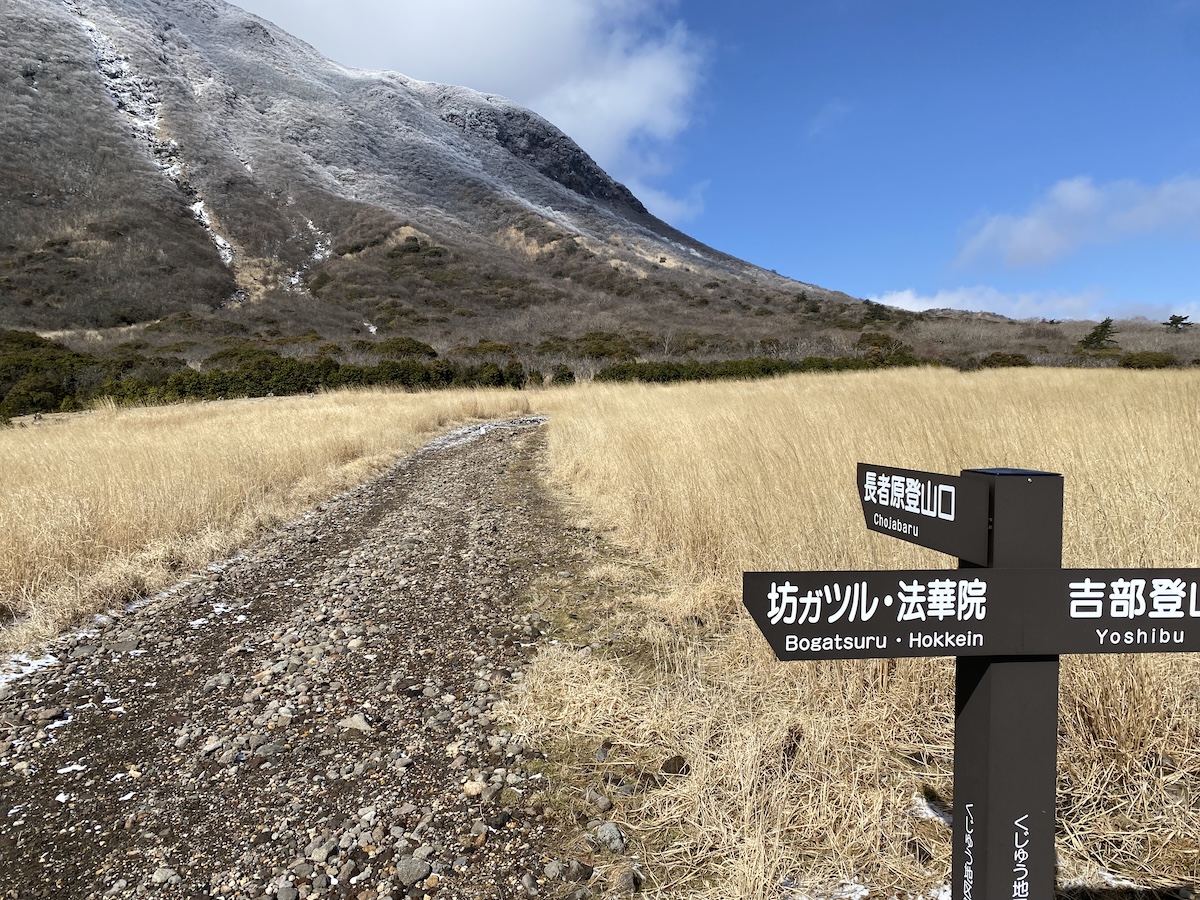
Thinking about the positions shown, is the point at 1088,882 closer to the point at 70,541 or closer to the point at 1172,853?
the point at 1172,853

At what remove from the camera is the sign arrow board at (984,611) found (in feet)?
4.32

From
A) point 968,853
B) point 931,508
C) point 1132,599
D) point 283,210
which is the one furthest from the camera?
point 283,210

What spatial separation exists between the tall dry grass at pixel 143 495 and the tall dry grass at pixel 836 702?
3.99 meters

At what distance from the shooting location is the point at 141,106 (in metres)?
64.4

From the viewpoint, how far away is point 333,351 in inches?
1256

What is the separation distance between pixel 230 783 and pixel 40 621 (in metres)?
2.77

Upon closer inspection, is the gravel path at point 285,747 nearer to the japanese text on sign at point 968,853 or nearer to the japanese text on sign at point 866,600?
the japanese text on sign at point 968,853

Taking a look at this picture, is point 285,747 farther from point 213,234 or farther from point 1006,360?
point 213,234

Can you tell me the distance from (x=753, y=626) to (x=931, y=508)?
6.95 feet

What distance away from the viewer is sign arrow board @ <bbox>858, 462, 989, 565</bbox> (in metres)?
1.41

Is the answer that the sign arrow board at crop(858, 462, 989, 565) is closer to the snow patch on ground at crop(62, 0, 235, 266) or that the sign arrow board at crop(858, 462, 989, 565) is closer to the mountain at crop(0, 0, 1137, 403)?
the mountain at crop(0, 0, 1137, 403)

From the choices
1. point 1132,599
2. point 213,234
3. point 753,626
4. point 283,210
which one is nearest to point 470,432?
point 753,626

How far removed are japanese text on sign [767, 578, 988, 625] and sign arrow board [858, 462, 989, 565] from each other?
90 millimetres

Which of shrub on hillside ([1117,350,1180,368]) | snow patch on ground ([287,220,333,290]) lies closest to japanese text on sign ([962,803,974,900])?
shrub on hillside ([1117,350,1180,368])
